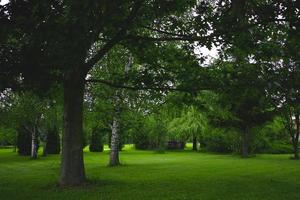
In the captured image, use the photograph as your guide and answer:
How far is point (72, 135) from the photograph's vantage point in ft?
51.2

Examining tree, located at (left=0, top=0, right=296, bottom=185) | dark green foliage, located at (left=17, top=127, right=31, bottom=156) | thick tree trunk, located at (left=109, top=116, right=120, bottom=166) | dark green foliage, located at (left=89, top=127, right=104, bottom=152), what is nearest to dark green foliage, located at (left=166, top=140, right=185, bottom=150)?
dark green foliage, located at (left=89, top=127, right=104, bottom=152)

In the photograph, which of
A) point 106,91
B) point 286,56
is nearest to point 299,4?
point 286,56

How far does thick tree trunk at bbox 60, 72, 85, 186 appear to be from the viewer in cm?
1541

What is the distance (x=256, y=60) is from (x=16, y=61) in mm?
9193

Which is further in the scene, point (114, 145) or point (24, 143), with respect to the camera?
point (24, 143)

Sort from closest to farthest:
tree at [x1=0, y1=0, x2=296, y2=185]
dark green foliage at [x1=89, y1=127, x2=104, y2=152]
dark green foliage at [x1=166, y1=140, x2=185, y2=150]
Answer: tree at [x1=0, y1=0, x2=296, y2=185] < dark green foliage at [x1=89, y1=127, x2=104, y2=152] < dark green foliage at [x1=166, y1=140, x2=185, y2=150]

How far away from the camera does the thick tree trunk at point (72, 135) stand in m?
15.4

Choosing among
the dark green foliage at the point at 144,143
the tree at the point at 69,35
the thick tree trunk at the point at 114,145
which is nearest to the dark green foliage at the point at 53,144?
the dark green foliage at the point at 144,143

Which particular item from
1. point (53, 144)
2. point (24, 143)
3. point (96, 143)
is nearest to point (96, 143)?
point (96, 143)

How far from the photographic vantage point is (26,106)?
34.4 meters

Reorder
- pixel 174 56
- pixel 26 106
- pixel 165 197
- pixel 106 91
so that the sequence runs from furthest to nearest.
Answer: pixel 26 106 < pixel 106 91 < pixel 174 56 < pixel 165 197

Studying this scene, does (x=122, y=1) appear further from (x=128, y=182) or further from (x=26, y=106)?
(x=26, y=106)

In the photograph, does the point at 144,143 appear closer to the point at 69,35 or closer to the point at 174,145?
the point at 174,145

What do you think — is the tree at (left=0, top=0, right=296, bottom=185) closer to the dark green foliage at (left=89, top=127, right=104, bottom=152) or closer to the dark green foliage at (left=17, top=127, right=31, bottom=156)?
the dark green foliage at (left=17, top=127, right=31, bottom=156)
